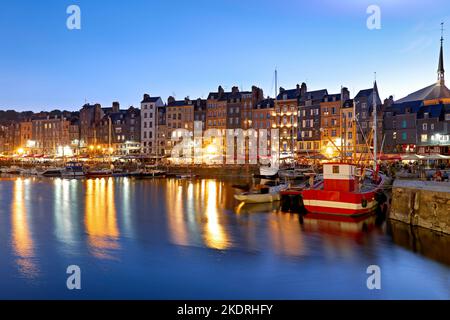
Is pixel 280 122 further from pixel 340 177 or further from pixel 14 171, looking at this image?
pixel 340 177

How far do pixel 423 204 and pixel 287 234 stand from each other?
763 centimetres

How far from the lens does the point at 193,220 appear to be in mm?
29203

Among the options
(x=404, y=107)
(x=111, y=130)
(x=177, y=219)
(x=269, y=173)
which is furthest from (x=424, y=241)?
(x=111, y=130)

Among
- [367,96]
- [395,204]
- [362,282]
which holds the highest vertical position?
[367,96]

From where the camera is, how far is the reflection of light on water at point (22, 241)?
1745cm

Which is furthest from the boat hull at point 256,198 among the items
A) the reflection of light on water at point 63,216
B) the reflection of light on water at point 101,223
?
the reflection of light on water at point 63,216

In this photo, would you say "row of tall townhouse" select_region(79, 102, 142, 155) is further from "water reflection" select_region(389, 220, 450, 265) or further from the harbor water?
"water reflection" select_region(389, 220, 450, 265)

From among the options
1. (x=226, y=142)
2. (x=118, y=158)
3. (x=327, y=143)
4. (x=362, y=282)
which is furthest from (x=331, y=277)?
(x=118, y=158)

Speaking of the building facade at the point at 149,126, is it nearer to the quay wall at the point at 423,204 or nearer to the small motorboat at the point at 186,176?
the small motorboat at the point at 186,176

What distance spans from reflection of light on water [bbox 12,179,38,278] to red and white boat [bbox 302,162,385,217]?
18095mm

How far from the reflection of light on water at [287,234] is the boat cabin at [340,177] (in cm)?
340

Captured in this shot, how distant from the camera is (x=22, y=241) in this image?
22531 mm

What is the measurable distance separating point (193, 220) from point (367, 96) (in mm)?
55455
